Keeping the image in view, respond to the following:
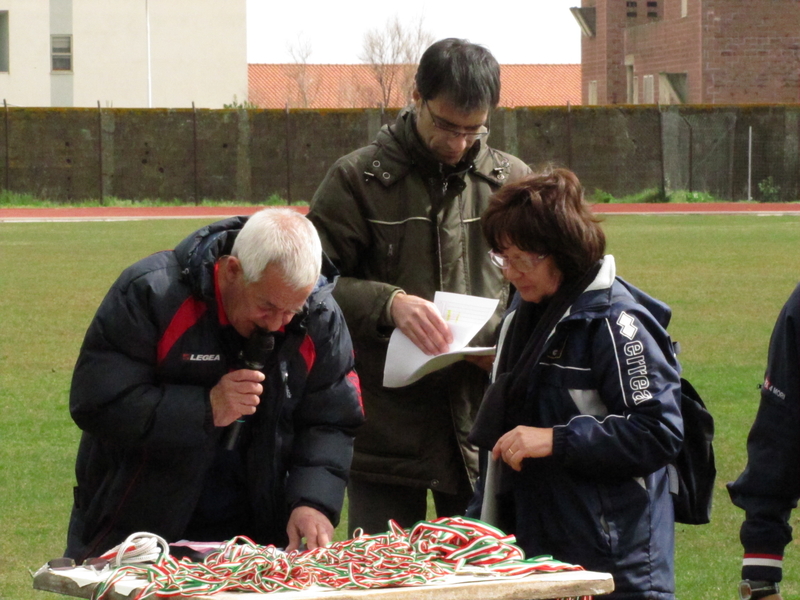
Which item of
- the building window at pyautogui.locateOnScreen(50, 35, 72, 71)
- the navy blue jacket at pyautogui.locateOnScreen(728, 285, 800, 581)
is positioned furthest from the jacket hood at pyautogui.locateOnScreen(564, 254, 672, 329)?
the building window at pyautogui.locateOnScreen(50, 35, 72, 71)

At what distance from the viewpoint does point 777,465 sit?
3.02 m

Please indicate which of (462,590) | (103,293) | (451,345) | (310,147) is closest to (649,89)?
(310,147)

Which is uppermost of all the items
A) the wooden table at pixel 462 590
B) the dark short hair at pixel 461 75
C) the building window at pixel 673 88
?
the building window at pixel 673 88

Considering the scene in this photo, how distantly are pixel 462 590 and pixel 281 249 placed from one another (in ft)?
3.62

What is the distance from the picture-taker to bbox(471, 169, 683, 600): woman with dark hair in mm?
3352

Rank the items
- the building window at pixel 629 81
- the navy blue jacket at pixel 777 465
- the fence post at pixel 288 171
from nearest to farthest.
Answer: the navy blue jacket at pixel 777 465 → the fence post at pixel 288 171 → the building window at pixel 629 81

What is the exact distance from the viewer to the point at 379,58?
75562 mm

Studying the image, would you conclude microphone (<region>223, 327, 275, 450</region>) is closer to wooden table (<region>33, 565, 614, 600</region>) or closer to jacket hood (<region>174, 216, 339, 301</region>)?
jacket hood (<region>174, 216, 339, 301</region>)

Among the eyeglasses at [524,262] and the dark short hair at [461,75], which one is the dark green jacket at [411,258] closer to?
the dark short hair at [461,75]

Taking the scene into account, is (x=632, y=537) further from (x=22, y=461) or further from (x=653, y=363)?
(x=22, y=461)

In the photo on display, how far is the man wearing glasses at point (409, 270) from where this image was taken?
425 cm

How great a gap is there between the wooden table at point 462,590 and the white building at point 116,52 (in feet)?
167

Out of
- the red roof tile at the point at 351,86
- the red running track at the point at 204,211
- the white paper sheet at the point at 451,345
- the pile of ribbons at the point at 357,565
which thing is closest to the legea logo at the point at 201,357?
the pile of ribbons at the point at 357,565

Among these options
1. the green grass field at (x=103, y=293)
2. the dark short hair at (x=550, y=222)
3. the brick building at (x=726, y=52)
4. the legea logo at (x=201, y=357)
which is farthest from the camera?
the brick building at (x=726, y=52)
